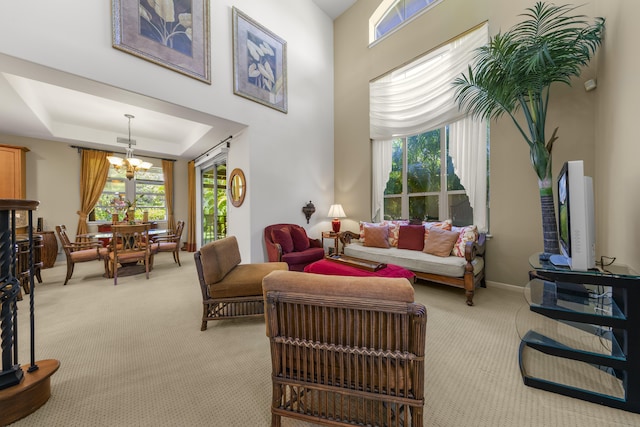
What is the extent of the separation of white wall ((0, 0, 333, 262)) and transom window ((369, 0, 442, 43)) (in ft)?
3.50

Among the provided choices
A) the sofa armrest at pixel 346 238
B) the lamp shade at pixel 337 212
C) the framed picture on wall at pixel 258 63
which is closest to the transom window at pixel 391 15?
the framed picture on wall at pixel 258 63

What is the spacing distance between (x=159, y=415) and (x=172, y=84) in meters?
3.46

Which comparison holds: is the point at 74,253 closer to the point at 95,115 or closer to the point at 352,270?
the point at 95,115

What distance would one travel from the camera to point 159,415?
1.25 metres

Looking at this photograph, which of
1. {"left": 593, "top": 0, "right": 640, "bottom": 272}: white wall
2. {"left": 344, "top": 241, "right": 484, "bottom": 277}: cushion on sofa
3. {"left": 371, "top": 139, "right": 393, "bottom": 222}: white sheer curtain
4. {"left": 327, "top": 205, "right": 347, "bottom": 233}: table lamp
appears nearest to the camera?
{"left": 593, "top": 0, "right": 640, "bottom": 272}: white wall

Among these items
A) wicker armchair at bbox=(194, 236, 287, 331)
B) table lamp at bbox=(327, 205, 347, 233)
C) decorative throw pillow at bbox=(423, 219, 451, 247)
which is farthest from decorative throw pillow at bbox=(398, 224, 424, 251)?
wicker armchair at bbox=(194, 236, 287, 331)

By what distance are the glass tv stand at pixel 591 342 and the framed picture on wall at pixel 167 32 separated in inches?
173

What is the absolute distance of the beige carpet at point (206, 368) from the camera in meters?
1.25

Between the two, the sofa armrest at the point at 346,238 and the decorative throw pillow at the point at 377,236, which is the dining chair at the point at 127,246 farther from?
the decorative throw pillow at the point at 377,236

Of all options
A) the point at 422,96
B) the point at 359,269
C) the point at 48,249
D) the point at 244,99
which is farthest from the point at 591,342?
the point at 48,249

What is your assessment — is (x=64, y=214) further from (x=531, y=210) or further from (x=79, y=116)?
(x=531, y=210)

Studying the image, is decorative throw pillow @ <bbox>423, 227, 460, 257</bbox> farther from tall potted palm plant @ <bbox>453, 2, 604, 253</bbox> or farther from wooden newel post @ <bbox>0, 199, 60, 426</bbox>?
wooden newel post @ <bbox>0, 199, 60, 426</bbox>

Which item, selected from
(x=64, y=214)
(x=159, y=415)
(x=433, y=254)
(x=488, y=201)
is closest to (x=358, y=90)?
(x=488, y=201)

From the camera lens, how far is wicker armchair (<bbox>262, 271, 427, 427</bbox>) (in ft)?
3.04
